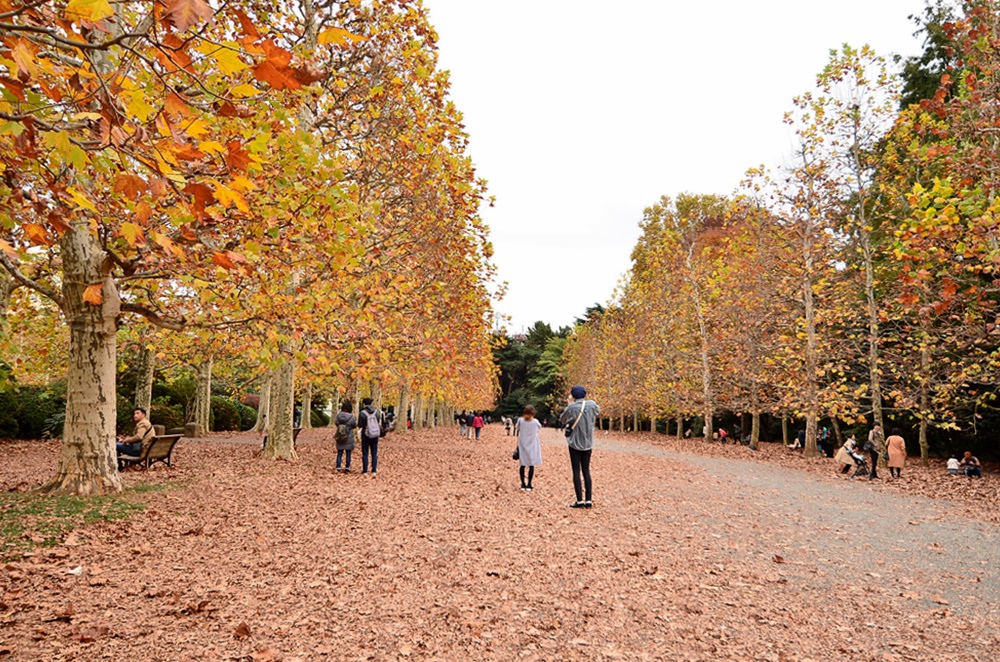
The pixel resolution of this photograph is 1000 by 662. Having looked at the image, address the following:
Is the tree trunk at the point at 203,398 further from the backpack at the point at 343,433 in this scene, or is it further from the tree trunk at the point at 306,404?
the backpack at the point at 343,433

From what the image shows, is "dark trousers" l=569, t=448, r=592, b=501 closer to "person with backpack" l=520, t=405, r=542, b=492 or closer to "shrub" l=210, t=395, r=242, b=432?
"person with backpack" l=520, t=405, r=542, b=492

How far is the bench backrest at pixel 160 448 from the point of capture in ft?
38.9

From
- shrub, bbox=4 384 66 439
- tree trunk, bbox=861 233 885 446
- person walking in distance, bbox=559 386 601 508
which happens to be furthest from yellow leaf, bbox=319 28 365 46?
shrub, bbox=4 384 66 439

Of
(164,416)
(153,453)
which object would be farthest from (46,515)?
(164,416)

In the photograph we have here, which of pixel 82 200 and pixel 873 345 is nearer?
pixel 82 200

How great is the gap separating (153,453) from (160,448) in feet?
0.58

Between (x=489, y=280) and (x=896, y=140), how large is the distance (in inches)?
529

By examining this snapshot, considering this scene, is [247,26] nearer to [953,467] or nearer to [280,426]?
[280,426]

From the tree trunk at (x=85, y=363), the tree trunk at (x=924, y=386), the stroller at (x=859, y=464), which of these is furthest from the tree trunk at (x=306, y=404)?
the tree trunk at (x=924, y=386)

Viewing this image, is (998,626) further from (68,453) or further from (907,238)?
(68,453)

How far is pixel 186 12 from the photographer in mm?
2160

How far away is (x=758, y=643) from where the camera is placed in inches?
174

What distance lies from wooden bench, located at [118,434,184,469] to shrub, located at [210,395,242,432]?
1983 centimetres

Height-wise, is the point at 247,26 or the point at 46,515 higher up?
the point at 247,26
